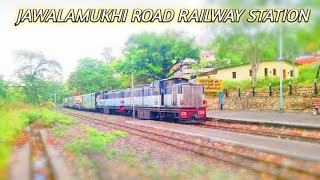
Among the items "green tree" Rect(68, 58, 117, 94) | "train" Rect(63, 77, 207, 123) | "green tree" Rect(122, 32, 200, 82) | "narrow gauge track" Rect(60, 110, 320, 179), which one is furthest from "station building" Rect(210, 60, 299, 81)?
"narrow gauge track" Rect(60, 110, 320, 179)

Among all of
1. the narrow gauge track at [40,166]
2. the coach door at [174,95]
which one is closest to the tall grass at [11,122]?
the narrow gauge track at [40,166]

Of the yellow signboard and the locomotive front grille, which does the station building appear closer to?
the yellow signboard

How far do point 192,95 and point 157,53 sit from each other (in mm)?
19046

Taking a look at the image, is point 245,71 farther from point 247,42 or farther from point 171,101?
point 171,101

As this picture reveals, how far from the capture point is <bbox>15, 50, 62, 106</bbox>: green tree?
25.8 meters

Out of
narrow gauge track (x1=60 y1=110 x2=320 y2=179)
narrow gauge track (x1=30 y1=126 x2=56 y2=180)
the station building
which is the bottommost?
narrow gauge track (x1=30 y1=126 x2=56 y2=180)

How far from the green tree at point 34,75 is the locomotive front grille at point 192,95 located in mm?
13897

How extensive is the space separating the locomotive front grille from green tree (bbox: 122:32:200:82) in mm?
18142

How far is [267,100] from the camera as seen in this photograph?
936 inches

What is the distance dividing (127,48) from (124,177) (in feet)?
119

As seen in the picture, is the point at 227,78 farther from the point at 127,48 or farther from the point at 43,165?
the point at 43,165

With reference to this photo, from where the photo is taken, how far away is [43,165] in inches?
329

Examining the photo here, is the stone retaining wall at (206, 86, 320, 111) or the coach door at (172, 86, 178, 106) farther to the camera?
the stone retaining wall at (206, 86, 320, 111)

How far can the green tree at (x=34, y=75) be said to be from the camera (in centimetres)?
2578
